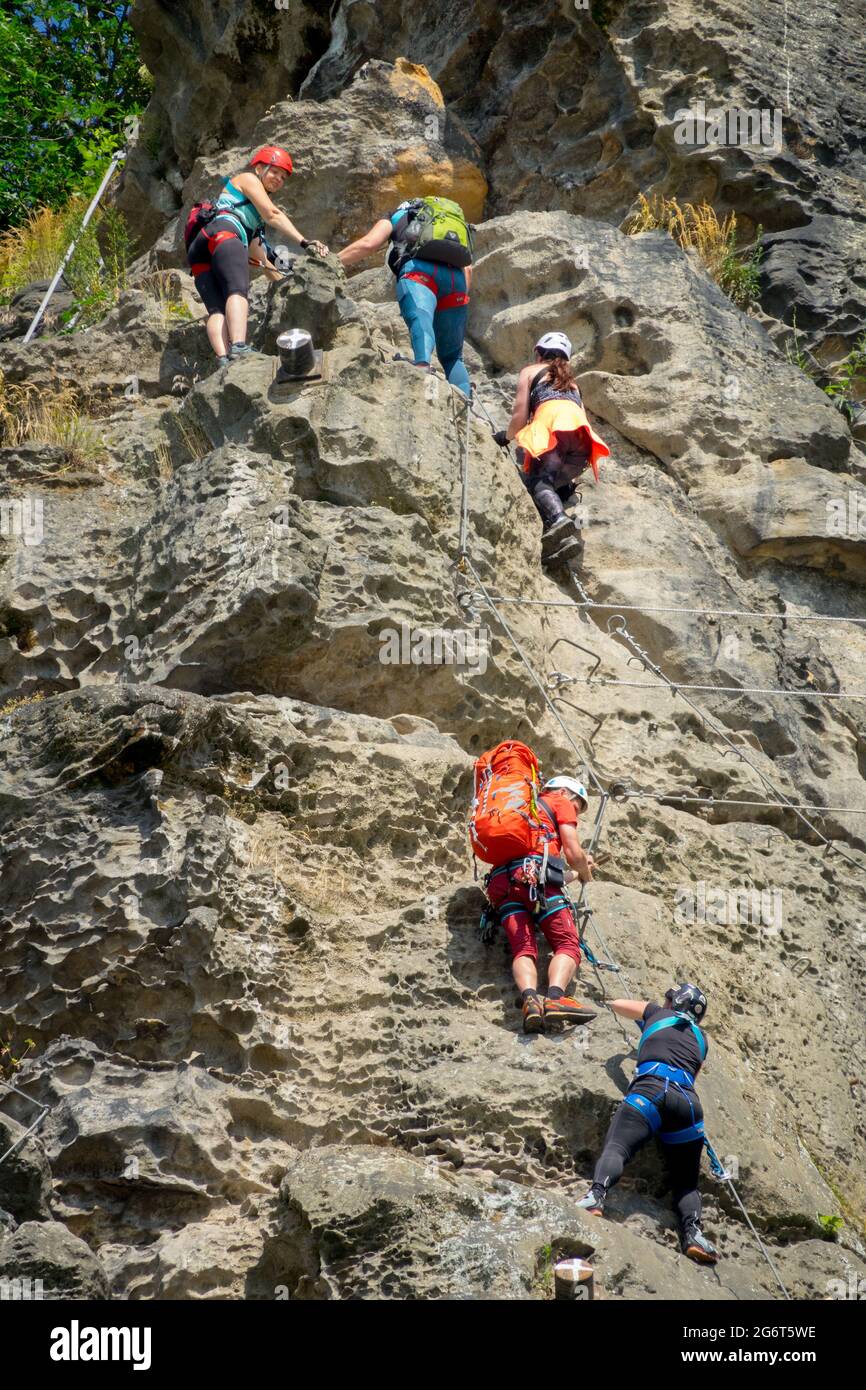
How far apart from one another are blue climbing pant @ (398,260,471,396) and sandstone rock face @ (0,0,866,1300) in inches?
11.6

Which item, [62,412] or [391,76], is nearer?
[62,412]

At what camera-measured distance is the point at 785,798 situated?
8.62 metres

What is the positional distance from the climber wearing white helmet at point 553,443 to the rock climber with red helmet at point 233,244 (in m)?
1.57

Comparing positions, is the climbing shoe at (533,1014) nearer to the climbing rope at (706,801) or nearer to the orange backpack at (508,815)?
the orange backpack at (508,815)

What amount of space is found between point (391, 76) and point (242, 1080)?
31.1 feet

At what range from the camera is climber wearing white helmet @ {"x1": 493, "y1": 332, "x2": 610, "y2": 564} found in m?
9.37

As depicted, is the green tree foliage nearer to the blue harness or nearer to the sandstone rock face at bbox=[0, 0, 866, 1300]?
the sandstone rock face at bbox=[0, 0, 866, 1300]

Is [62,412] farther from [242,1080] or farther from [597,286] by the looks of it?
[242,1080]

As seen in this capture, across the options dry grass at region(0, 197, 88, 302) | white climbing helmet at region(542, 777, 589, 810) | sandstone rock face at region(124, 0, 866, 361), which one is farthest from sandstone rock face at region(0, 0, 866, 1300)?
dry grass at region(0, 197, 88, 302)

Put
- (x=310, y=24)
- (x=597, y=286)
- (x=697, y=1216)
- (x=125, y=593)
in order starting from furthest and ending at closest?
(x=310, y=24), (x=597, y=286), (x=125, y=593), (x=697, y=1216)

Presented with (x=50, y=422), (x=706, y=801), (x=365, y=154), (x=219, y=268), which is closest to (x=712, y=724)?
(x=706, y=801)

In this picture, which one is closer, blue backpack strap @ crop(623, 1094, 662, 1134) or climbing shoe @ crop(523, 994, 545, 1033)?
blue backpack strap @ crop(623, 1094, 662, 1134)

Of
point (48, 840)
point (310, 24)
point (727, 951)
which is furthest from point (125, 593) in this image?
point (310, 24)

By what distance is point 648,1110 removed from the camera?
220 inches
